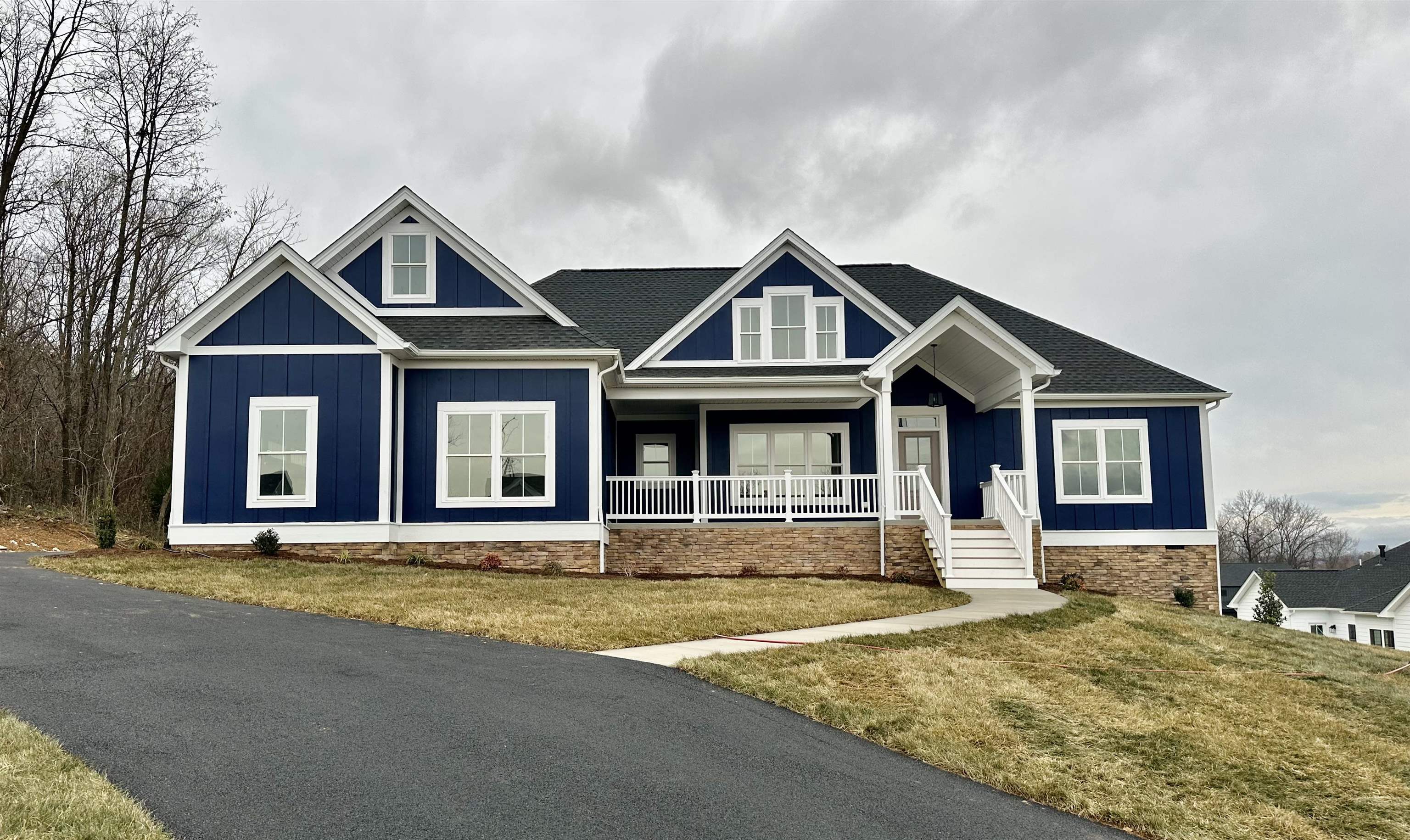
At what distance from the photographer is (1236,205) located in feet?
65.3

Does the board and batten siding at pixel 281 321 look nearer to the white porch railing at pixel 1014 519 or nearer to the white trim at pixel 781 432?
the white trim at pixel 781 432

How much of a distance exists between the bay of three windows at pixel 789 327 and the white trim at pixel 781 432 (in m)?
1.38

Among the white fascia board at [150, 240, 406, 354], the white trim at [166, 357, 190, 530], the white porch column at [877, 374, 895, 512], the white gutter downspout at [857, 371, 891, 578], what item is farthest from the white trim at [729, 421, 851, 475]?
the white trim at [166, 357, 190, 530]

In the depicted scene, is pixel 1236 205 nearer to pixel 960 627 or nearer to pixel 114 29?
pixel 960 627

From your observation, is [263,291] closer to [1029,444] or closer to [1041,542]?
[1029,444]

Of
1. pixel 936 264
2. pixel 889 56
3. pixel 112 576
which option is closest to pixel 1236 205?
pixel 889 56

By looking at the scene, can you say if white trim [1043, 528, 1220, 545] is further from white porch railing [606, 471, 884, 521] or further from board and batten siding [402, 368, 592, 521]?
board and batten siding [402, 368, 592, 521]

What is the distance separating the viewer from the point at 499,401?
15867 mm

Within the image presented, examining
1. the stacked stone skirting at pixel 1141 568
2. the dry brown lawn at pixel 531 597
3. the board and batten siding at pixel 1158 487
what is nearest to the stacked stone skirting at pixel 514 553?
the dry brown lawn at pixel 531 597

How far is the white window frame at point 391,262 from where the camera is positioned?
17.1m

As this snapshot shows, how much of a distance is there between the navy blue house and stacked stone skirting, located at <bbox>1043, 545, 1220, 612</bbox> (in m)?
0.05

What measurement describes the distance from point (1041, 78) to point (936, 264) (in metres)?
12.7

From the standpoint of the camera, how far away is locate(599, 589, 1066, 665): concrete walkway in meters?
8.66

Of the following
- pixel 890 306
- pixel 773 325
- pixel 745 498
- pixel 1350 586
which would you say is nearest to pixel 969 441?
pixel 890 306
